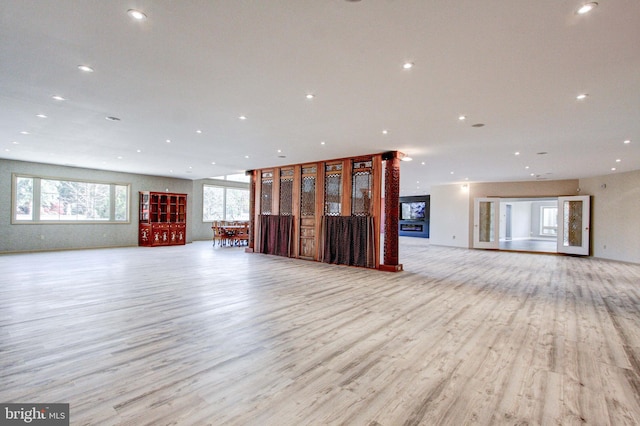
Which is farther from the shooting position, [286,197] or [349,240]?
[286,197]

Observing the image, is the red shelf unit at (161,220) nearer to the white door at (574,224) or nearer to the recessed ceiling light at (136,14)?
the recessed ceiling light at (136,14)

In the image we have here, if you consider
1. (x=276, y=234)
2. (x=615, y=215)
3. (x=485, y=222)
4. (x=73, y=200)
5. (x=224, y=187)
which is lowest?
(x=276, y=234)

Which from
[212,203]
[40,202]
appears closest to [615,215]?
[212,203]

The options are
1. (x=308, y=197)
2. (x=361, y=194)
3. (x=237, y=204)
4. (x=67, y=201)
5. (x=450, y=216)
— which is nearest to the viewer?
(x=361, y=194)

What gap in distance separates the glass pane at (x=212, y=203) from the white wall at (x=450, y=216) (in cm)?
1069

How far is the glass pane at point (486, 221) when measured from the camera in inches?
524

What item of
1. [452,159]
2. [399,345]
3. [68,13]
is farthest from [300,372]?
[452,159]

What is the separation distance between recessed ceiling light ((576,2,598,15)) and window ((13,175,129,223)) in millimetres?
14095

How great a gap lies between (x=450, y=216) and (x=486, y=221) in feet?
4.88

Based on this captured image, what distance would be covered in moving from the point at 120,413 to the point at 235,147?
20.8 feet

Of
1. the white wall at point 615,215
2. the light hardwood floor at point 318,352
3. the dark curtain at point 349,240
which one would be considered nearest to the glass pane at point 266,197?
the dark curtain at point 349,240

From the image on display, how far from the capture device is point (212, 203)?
1575cm

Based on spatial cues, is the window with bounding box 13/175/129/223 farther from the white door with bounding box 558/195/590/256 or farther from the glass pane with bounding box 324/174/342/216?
the white door with bounding box 558/195/590/256

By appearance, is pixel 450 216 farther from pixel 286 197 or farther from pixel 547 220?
pixel 547 220
